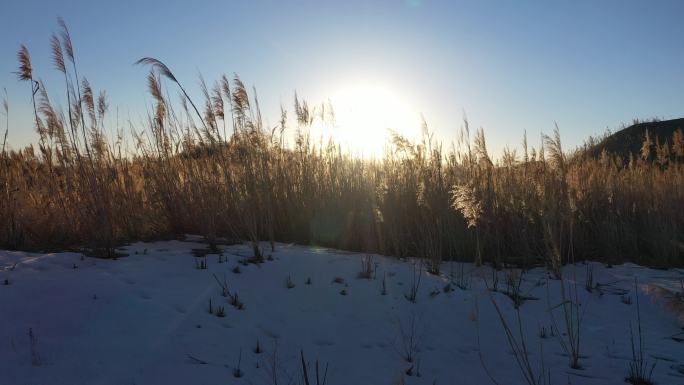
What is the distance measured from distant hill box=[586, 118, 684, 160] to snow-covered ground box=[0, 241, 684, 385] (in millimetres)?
13898

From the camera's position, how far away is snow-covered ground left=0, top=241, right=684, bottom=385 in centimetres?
207

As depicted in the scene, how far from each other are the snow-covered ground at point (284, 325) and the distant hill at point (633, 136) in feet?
45.6

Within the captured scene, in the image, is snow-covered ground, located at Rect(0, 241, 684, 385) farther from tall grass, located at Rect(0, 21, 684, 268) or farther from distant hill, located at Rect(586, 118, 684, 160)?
distant hill, located at Rect(586, 118, 684, 160)

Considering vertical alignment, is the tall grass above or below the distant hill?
below

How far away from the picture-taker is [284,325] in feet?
8.98

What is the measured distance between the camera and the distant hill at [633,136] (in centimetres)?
1519

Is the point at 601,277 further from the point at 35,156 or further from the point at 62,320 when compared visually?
the point at 35,156

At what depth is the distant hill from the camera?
598 inches

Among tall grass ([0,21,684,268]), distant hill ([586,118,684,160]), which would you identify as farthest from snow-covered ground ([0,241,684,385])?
distant hill ([586,118,684,160])

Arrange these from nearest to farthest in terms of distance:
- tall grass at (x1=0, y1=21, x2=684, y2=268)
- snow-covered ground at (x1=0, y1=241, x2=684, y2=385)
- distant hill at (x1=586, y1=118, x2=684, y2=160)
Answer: snow-covered ground at (x1=0, y1=241, x2=684, y2=385) < tall grass at (x1=0, y1=21, x2=684, y2=268) < distant hill at (x1=586, y1=118, x2=684, y2=160)

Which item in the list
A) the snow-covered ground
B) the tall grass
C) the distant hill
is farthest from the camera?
the distant hill

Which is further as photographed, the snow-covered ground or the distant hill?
the distant hill

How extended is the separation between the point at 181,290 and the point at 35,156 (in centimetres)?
381

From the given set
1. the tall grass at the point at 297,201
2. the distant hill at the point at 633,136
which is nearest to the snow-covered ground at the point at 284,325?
the tall grass at the point at 297,201
